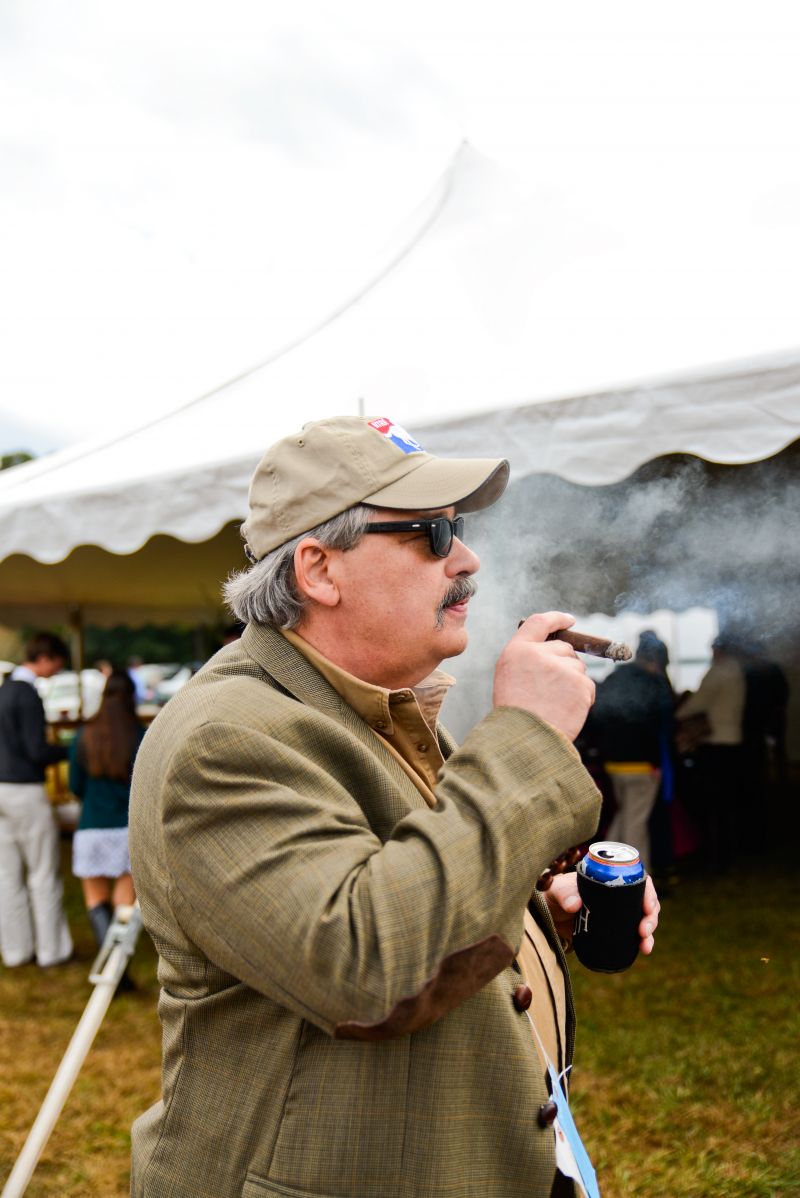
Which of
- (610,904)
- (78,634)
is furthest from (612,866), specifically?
(78,634)

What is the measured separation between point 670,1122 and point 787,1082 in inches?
22.5


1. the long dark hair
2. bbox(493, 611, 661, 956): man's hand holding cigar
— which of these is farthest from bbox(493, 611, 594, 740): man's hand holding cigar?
the long dark hair

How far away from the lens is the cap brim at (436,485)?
4.37 feet

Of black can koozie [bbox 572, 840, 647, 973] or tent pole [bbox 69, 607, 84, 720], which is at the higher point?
black can koozie [bbox 572, 840, 647, 973]

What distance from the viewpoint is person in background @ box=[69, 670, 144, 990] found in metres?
5.14

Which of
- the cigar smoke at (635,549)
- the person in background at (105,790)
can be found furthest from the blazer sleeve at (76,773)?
the cigar smoke at (635,549)

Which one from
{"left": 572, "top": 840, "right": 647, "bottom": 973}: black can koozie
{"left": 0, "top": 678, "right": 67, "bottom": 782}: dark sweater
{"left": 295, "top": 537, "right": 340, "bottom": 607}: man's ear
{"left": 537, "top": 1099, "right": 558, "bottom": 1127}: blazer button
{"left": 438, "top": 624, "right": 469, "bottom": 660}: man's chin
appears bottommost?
{"left": 0, "top": 678, "right": 67, "bottom": 782}: dark sweater

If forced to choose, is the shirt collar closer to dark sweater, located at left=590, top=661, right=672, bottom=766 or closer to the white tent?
the white tent

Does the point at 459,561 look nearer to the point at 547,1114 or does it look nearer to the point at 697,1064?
the point at 547,1114

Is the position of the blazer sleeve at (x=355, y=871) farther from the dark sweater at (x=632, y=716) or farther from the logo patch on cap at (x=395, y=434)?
the dark sweater at (x=632, y=716)

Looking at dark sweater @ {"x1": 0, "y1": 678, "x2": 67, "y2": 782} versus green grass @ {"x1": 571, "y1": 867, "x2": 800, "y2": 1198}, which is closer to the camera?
green grass @ {"x1": 571, "y1": 867, "x2": 800, "y2": 1198}

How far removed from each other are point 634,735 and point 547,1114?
194 inches

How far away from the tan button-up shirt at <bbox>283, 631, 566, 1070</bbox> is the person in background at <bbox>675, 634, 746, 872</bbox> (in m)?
4.67

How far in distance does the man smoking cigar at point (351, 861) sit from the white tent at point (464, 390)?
5.33 feet
